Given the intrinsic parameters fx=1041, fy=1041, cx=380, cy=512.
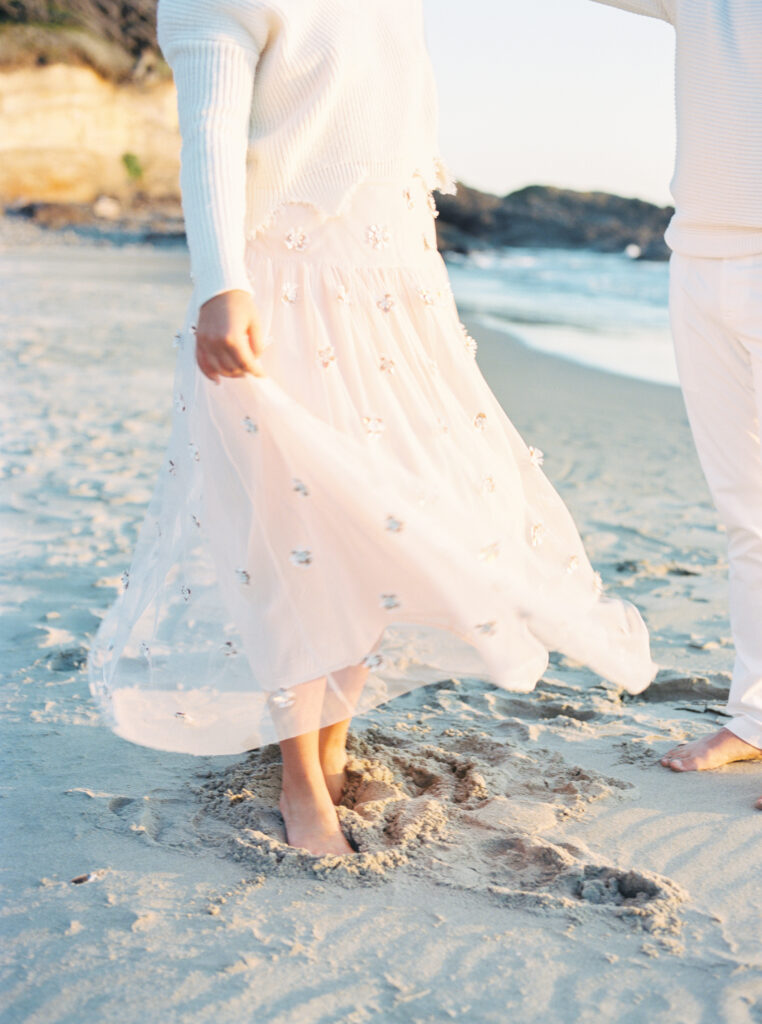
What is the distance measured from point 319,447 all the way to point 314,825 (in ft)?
2.55

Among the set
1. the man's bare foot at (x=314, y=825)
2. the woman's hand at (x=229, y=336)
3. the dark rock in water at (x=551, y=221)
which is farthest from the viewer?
the dark rock in water at (x=551, y=221)

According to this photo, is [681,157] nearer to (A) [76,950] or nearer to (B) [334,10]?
(B) [334,10]

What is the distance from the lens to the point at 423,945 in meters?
1.77

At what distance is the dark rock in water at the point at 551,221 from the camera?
36.6 meters

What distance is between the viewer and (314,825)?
209 centimetres

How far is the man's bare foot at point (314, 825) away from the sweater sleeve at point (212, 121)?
3.33 ft

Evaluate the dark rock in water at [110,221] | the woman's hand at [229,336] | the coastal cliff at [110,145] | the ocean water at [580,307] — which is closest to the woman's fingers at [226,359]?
the woman's hand at [229,336]

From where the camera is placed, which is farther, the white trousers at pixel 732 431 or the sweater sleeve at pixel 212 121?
the white trousers at pixel 732 431

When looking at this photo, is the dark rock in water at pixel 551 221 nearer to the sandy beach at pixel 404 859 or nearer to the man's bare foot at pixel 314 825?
the sandy beach at pixel 404 859

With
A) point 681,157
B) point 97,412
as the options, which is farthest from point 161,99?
point 681,157

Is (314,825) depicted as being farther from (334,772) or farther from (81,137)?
(81,137)

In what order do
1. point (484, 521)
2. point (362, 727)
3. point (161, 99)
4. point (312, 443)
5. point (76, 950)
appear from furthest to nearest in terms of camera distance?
1. point (161, 99)
2. point (362, 727)
3. point (484, 521)
4. point (312, 443)
5. point (76, 950)

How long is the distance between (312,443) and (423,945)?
0.89 m

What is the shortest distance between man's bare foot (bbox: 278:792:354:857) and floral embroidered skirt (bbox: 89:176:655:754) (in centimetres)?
17
